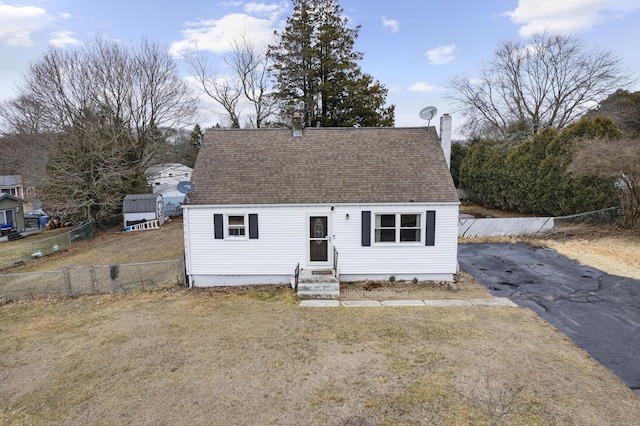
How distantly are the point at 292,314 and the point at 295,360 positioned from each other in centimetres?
244

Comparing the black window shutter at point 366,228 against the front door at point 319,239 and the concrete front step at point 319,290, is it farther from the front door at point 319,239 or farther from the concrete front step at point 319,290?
the concrete front step at point 319,290

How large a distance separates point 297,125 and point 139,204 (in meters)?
18.1

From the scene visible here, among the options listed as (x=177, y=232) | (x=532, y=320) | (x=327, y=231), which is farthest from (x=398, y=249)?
(x=177, y=232)

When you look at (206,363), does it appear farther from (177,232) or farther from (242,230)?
(177,232)

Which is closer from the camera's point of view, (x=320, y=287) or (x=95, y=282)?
(x=320, y=287)

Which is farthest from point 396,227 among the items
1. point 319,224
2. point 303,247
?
point 303,247

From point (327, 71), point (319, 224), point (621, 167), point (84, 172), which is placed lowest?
point (319, 224)

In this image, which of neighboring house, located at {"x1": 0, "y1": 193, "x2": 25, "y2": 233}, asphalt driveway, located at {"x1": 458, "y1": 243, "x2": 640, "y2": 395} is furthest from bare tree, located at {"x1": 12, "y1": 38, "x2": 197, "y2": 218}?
asphalt driveway, located at {"x1": 458, "y1": 243, "x2": 640, "y2": 395}

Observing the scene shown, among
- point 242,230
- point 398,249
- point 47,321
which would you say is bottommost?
point 47,321

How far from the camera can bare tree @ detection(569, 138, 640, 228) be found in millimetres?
15852

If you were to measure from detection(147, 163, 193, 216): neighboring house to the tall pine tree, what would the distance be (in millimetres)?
13000

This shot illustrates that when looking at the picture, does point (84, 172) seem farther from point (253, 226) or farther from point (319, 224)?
point (319, 224)

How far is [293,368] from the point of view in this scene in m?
6.73

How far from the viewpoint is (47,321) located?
9.69 m
